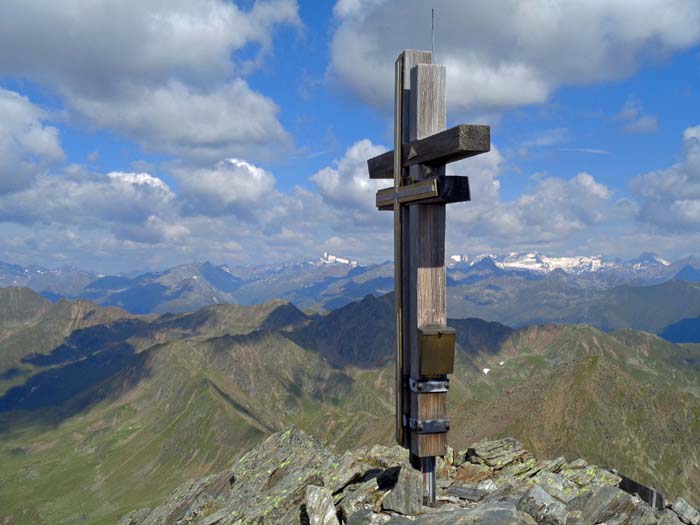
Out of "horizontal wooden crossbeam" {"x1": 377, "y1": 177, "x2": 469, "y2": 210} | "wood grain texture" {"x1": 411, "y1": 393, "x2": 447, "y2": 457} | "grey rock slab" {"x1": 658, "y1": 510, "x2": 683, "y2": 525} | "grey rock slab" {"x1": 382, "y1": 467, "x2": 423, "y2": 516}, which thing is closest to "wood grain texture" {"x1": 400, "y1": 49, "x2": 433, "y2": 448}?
"wood grain texture" {"x1": 411, "y1": 393, "x2": 447, "y2": 457}

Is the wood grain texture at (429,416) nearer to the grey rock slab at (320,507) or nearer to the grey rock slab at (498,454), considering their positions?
the grey rock slab at (320,507)

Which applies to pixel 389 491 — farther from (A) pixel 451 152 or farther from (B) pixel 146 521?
(B) pixel 146 521

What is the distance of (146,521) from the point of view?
95.1 ft

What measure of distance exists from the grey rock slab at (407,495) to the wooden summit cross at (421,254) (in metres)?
0.18

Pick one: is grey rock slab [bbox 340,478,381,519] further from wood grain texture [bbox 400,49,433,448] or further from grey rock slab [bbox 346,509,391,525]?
wood grain texture [bbox 400,49,433,448]

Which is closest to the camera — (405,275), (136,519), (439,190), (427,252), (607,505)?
(439,190)

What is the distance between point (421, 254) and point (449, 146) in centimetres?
229

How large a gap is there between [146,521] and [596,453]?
15138 cm

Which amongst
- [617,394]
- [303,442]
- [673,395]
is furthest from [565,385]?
[303,442]

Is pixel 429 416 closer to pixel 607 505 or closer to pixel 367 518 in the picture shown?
pixel 367 518

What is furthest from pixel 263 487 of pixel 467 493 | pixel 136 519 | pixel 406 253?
pixel 136 519

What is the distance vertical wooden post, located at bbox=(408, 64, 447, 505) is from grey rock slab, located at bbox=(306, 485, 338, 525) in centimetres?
308

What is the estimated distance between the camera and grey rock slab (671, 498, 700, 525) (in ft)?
45.0

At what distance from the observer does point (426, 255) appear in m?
10.6
